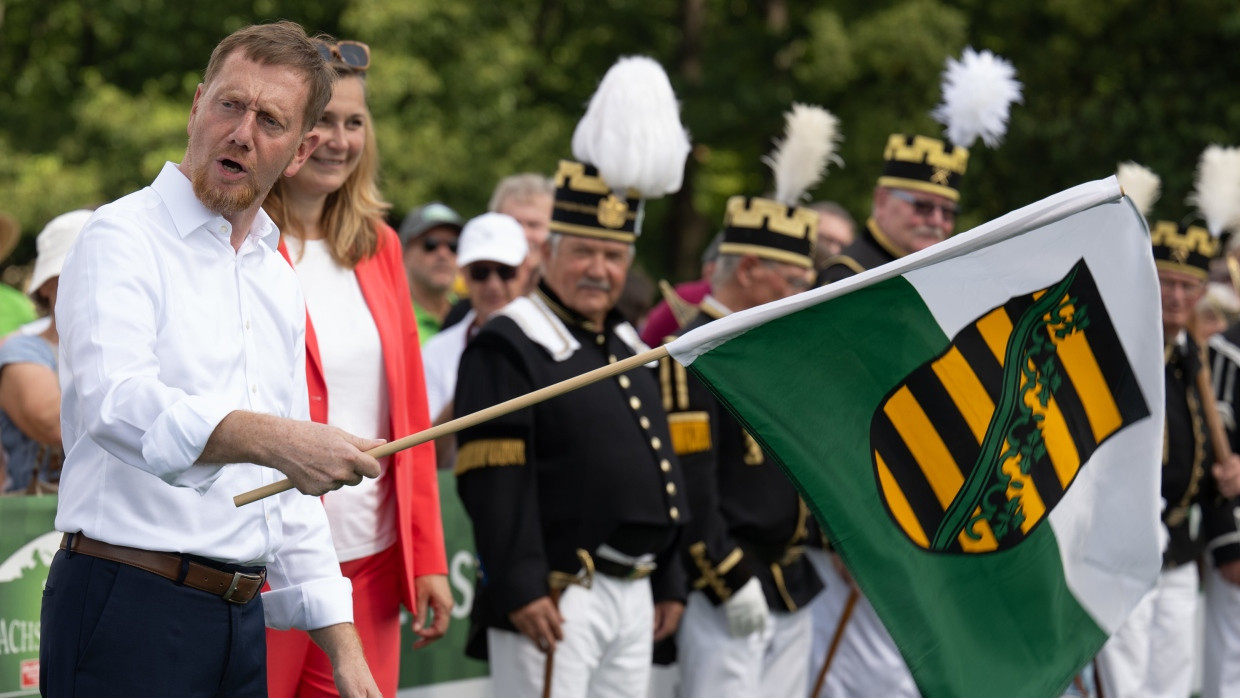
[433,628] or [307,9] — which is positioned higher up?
[307,9]

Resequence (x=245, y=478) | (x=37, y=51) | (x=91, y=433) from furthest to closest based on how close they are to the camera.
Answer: (x=37, y=51) < (x=245, y=478) < (x=91, y=433)

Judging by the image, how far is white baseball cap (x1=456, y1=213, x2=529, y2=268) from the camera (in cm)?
752

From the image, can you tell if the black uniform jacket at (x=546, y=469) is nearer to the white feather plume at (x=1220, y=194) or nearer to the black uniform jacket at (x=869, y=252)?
the black uniform jacket at (x=869, y=252)

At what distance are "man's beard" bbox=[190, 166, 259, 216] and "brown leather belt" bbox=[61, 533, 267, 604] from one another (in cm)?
66

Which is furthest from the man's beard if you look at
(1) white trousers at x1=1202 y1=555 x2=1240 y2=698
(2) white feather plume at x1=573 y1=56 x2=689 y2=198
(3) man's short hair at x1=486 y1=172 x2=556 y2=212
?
(1) white trousers at x1=1202 y1=555 x2=1240 y2=698

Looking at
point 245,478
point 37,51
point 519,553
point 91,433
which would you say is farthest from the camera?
point 37,51

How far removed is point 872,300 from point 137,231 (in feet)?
6.16

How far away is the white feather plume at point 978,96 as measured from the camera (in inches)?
314

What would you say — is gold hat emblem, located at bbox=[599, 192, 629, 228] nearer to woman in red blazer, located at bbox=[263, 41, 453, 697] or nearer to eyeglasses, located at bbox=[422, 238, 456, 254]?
woman in red blazer, located at bbox=[263, 41, 453, 697]

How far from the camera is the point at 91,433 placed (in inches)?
111

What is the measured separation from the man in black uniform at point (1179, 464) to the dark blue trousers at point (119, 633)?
626 centimetres

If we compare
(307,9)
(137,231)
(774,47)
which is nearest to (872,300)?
(137,231)

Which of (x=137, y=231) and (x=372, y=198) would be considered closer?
(x=137, y=231)

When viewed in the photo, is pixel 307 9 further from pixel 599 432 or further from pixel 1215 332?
pixel 599 432
